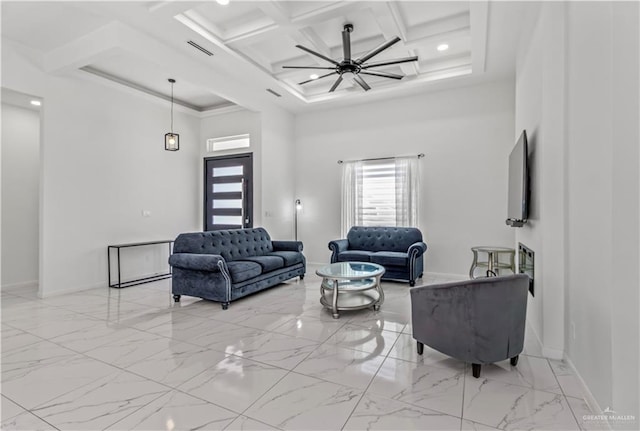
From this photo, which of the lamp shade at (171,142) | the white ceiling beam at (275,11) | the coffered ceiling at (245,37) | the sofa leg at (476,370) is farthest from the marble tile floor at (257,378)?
the white ceiling beam at (275,11)

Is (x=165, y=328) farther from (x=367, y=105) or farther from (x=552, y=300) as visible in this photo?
(x=367, y=105)

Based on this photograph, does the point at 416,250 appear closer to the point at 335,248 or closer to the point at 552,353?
the point at 335,248

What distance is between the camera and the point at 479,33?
3.85 metres

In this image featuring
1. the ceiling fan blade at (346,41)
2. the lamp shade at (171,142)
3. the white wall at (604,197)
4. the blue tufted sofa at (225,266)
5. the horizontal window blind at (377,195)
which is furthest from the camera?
the horizontal window blind at (377,195)

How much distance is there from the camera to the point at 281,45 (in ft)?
15.0

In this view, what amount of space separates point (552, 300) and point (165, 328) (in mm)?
3646

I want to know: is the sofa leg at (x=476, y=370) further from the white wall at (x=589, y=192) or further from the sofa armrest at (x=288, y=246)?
the sofa armrest at (x=288, y=246)

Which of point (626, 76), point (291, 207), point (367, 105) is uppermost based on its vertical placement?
point (367, 105)

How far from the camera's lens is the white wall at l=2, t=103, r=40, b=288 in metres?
4.83

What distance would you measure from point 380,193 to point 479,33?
3.07 meters

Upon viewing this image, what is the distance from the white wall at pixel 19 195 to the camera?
4.83 m

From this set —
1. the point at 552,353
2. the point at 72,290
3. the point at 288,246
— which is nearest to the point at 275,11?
the point at 288,246

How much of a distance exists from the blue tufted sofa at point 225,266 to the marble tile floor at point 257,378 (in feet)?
1.49

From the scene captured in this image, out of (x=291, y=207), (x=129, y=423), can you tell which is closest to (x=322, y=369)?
(x=129, y=423)
